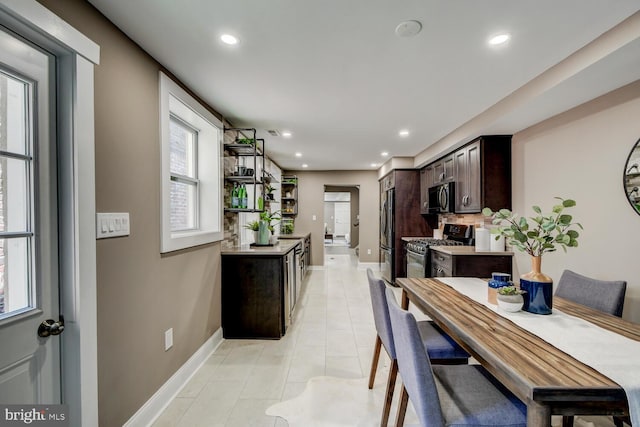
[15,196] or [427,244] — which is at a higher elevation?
[15,196]

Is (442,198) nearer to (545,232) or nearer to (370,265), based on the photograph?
(545,232)

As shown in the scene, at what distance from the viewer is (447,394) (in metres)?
1.18

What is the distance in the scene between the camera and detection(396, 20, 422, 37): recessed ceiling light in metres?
1.50

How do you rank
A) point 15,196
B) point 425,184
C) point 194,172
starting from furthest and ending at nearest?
point 425,184 → point 194,172 → point 15,196

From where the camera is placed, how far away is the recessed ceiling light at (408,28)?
1495 millimetres

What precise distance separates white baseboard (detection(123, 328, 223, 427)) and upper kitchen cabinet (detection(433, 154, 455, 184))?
12.3 ft

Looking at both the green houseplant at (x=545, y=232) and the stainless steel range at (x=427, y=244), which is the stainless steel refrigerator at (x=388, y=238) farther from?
the green houseplant at (x=545, y=232)

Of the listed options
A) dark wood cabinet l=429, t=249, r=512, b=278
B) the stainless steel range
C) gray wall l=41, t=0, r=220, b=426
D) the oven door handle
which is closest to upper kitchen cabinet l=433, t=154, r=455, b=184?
the stainless steel range

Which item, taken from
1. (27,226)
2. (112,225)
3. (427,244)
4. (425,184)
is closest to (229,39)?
(112,225)

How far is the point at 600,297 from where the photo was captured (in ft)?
5.29

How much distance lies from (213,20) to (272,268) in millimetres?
2081

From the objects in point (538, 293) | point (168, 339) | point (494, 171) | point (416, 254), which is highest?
point (494, 171)

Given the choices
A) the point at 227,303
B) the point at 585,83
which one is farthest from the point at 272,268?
the point at 585,83

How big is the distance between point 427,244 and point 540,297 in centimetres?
253
